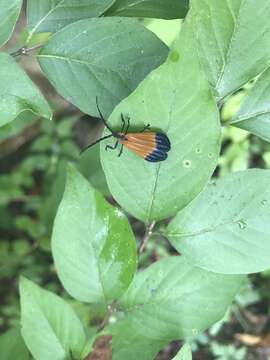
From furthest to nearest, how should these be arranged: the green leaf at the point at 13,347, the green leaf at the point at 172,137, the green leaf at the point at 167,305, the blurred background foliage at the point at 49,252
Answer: the blurred background foliage at the point at 49,252 < the green leaf at the point at 13,347 < the green leaf at the point at 167,305 < the green leaf at the point at 172,137

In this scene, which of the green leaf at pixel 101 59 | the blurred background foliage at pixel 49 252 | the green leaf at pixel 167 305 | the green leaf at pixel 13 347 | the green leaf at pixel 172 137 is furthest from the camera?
the blurred background foliage at pixel 49 252

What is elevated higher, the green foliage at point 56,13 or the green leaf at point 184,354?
the green foliage at point 56,13

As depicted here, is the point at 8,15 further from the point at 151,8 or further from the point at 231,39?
the point at 231,39

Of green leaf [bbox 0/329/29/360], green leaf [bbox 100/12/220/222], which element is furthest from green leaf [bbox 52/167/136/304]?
green leaf [bbox 0/329/29/360]

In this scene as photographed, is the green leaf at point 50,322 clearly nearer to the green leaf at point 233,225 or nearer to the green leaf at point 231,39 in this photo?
the green leaf at point 233,225

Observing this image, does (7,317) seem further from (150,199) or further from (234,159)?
(150,199)

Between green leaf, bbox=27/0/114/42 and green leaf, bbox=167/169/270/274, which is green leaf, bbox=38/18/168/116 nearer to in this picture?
green leaf, bbox=27/0/114/42

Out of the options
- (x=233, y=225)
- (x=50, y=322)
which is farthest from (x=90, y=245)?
(x=233, y=225)

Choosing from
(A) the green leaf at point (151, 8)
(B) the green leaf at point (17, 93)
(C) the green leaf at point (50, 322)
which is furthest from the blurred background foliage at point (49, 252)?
(B) the green leaf at point (17, 93)
